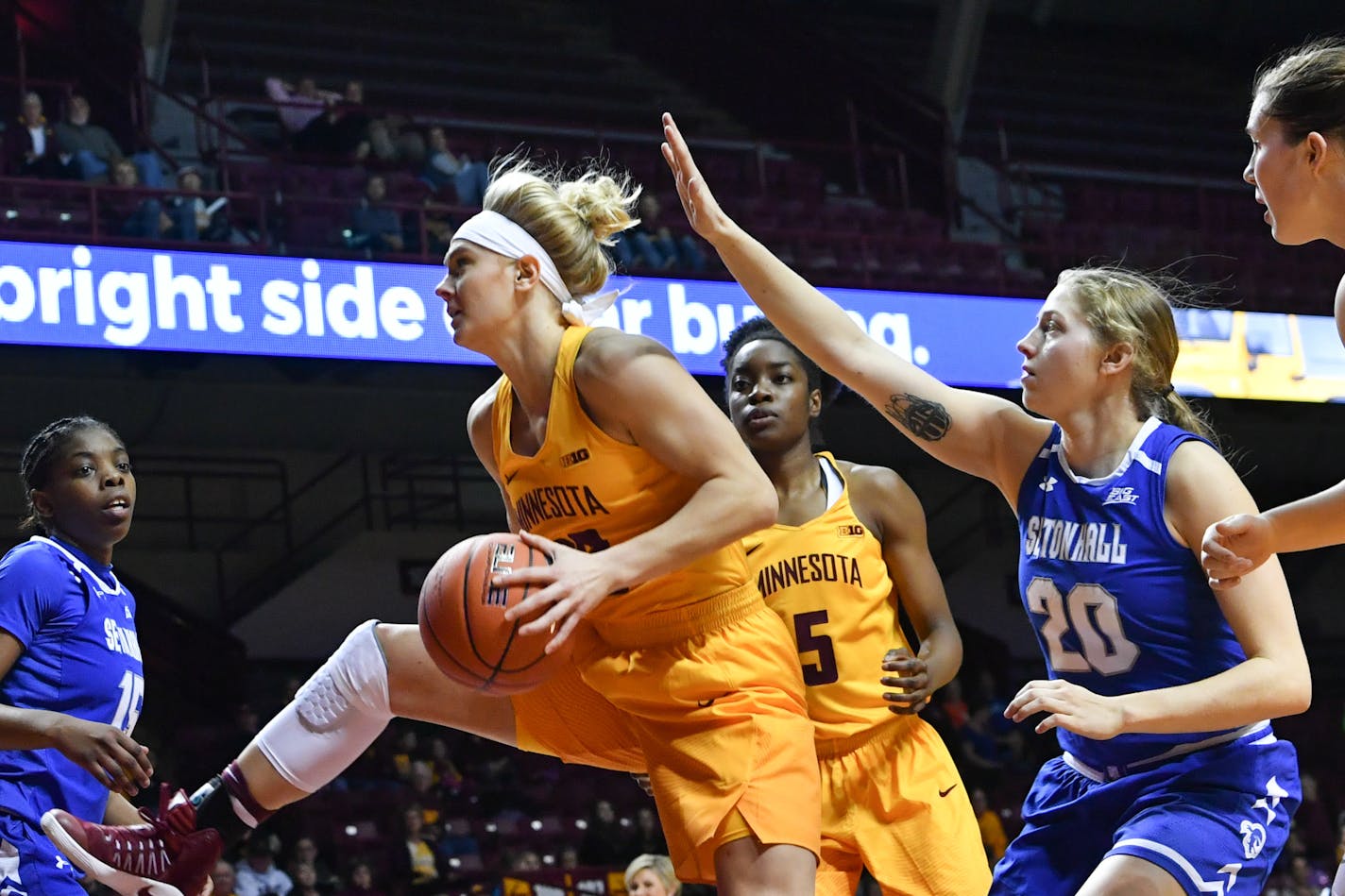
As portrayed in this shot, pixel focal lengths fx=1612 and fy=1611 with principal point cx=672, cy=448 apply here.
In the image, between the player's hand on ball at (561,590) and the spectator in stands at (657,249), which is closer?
the player's hand on ball at (561,590)

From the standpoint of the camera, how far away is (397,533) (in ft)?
43.3

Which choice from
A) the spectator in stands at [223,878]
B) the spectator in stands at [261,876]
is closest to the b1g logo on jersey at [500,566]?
the spectator in stands at [223,878]

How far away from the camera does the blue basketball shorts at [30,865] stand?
342cm

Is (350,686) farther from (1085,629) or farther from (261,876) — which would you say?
(261,876)

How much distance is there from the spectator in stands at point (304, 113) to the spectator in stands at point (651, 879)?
685 cm

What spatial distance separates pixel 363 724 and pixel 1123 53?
55.7ft

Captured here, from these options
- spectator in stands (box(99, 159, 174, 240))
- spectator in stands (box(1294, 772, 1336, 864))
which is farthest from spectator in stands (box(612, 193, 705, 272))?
spectator in stands (box(1294, 772, 1336, 864))

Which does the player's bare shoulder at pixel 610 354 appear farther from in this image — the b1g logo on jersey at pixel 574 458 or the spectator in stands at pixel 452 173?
the spectator in stands at pixel 452 173

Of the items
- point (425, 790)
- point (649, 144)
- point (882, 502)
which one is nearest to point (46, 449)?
point (882, 502)

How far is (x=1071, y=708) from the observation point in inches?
102

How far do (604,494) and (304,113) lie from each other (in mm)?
9248

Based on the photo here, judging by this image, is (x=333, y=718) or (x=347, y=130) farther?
(x=347, y=130)

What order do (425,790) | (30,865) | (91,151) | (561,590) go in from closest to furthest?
(561,590), (30,865), (425,790), (91,151)

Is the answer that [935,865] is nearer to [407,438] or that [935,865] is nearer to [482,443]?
[482,443]
